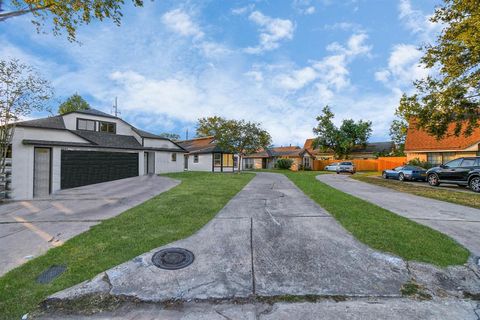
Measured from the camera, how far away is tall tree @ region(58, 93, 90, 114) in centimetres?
3262

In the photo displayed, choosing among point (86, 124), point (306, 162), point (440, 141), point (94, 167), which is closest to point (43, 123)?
point (94, 167)

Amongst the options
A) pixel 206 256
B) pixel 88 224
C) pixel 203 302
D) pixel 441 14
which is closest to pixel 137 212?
pixel 88 224

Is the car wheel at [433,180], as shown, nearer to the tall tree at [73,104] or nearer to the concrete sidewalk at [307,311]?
the concrete sidewalk at [307,311]

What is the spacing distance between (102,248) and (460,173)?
55.7ft

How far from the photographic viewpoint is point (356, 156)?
142 feet

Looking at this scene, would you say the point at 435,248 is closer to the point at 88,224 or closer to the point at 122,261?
the point at 122,261

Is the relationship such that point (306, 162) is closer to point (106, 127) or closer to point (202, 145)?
point (202, 145)

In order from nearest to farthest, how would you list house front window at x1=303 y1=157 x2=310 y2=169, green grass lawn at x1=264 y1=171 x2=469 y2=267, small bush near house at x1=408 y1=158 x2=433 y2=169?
green grass lawn at x1=264 y1=171 x2=469 y2=267 → small bush near house at x1=408 y1=158 x2=433 y2=169 → house front window at x1=303 y1=157 x2=310 y2=169

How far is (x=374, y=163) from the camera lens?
34938mm

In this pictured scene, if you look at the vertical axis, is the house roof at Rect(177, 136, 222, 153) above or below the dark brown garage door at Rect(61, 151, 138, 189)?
above

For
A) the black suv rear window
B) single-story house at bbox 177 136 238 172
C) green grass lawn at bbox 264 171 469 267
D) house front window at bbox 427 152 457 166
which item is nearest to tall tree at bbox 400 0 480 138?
the black suv rear window

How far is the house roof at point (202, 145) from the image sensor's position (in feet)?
91.0

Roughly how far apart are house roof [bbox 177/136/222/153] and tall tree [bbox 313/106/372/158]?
19.2 m

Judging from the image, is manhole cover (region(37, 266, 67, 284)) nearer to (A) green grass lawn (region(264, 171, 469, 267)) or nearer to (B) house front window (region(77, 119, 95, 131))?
(A) green grass lawn (region(264, 171, 469, 267))
